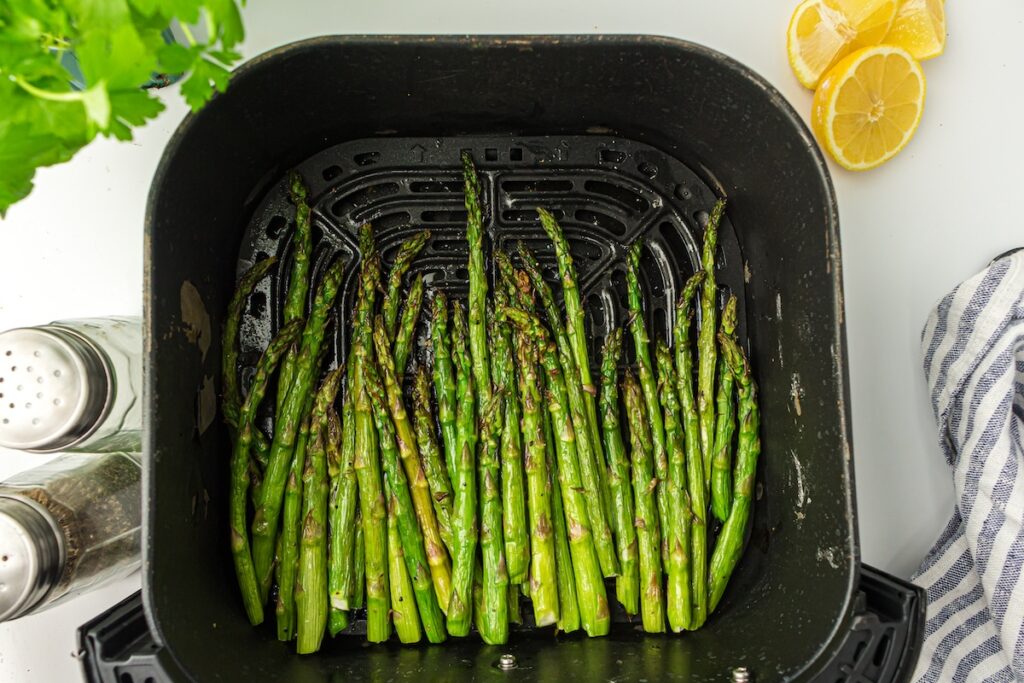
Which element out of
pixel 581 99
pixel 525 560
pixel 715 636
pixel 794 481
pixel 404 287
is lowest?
pixel 715 636

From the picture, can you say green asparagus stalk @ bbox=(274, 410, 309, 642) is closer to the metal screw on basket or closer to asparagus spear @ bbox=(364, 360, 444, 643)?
asparagus spear @ bbox=(364, 360, 444, 643)

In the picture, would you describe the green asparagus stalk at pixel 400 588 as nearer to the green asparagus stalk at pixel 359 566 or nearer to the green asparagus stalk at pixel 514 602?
the green asparagus stalk at pixel 359 566

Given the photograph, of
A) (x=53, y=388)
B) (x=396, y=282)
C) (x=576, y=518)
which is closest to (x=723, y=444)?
(x=576, y=518)

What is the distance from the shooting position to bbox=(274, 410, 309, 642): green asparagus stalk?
1.10m

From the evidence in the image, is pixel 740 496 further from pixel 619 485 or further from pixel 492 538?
pixel 492 538

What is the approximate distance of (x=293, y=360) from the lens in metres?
1.15

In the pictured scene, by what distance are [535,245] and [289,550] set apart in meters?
0.65

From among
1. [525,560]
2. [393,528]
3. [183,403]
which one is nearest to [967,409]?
[525,560]

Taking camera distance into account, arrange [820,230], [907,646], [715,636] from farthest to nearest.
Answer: [715,636], [820,230], [907,646]

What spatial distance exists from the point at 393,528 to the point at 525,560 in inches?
8.5

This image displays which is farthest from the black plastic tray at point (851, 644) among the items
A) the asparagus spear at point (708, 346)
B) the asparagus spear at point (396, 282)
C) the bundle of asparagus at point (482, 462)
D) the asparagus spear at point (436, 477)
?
the asparagus spear at point (396, 282)

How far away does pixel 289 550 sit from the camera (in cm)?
110

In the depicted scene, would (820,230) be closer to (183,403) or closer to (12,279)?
(183,403)

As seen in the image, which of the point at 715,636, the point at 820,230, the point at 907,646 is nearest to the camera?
the point at 907,646
